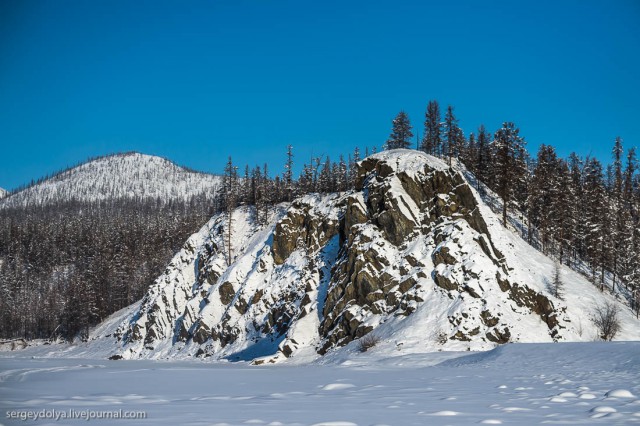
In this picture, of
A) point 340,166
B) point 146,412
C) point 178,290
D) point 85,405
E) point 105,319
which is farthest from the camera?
point 105,319

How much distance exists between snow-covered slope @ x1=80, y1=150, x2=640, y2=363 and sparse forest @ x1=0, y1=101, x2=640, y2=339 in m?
6.60

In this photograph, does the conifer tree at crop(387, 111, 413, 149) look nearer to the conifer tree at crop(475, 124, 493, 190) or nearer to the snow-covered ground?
the conifer tree at crop(475, 124, 493, 190)

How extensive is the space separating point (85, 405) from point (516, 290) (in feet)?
129

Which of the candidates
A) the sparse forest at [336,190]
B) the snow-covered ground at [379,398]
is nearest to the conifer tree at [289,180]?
the sparse forest at [336,190]

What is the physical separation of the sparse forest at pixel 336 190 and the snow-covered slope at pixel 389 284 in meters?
6.60

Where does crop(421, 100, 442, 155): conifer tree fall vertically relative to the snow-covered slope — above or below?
above

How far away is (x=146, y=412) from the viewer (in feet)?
25.6

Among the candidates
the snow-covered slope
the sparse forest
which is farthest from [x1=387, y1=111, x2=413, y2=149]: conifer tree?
the snow-covered slope

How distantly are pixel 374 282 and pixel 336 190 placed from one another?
2907 centimetres

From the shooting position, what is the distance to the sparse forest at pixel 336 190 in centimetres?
5878

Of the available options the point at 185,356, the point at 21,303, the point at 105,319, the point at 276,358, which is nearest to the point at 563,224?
the point at 276,358

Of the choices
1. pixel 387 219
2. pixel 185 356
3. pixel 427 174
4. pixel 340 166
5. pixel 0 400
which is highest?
pixel 340 166

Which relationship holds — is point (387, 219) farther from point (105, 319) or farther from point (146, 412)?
point (105, 319)

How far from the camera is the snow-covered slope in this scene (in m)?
38.0
